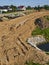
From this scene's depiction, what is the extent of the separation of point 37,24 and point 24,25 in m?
4.55

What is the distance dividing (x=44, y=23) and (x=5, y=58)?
2453cm

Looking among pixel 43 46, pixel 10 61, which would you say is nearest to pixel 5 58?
pixel 10 61

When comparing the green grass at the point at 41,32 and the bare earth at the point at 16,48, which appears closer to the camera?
the bare earth at the point at 16,48

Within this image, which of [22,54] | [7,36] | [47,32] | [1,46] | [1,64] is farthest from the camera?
[47,32]

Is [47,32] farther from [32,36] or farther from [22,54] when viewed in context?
[22,54]

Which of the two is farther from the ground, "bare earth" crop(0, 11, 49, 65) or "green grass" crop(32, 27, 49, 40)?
"bare earth" crop(0, 11, 49, 65)

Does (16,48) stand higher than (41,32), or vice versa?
(16,48)

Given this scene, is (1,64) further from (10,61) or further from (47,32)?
(47,32)

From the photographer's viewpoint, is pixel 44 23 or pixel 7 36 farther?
pixel 44 23

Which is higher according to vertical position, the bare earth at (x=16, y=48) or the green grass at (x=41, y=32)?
the bare earth at (x=16, y=48)

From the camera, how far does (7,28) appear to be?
55438 millimetres

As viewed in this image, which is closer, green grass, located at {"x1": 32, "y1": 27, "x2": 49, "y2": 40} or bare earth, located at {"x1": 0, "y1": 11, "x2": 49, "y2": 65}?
bare earth, located at {"x1": 0, "y1": 11, "x2": 49, "y2": 65}

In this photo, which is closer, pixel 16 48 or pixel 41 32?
pixel 16 48

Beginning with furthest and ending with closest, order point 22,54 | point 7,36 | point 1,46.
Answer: point 7,36, point 1,46, point 22,54
